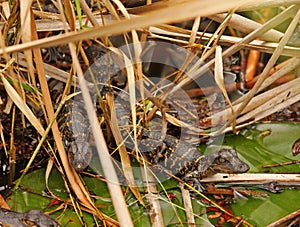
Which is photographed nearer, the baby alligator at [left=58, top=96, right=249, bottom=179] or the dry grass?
the dry grass

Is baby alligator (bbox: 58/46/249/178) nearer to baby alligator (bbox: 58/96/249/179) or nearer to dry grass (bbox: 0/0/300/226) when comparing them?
baby alligator (bbox: 58/96/249/179)

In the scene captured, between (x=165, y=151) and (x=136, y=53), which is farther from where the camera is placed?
(x=165, y=151)

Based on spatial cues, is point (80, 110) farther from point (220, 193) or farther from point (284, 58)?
point (284, 58)

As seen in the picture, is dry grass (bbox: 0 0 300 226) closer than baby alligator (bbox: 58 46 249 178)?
Yes

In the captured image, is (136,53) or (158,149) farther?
(158,149)

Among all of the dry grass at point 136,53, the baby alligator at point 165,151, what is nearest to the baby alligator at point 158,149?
the baby alligator at point 165,151

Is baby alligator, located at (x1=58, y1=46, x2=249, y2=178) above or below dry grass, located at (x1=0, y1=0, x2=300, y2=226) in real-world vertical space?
below

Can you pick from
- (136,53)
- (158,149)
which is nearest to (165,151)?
(158,149)

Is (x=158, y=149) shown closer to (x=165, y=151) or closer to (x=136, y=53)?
(x=165, y=151)

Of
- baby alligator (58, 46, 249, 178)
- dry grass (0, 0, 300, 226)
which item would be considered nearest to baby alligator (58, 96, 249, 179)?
baby alligator (58, 46, 249, 178)

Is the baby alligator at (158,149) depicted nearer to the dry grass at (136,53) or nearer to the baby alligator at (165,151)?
the baby alligator at (165,151)

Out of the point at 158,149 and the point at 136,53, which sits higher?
the point at 136,53

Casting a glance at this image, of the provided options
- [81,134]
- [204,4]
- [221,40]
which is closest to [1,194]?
[81,134]
